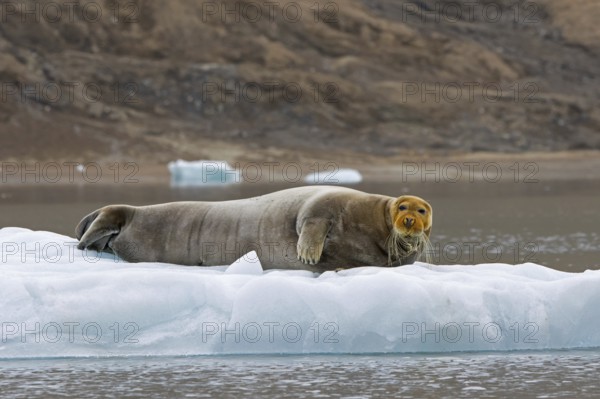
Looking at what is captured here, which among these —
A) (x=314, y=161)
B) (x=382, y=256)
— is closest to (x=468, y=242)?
(x=382, y=256)

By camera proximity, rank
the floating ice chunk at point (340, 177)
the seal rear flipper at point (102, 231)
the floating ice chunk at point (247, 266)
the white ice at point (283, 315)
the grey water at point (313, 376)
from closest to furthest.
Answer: the grey water at point (313, 376)
the white ice at point (283, 315)
the floating ice chunk at point (247, 266)
the seal rear flipper at point (102, 231)
the floating ice chunk at point (340, 177)

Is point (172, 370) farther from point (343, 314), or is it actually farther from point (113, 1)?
point (113, 1)

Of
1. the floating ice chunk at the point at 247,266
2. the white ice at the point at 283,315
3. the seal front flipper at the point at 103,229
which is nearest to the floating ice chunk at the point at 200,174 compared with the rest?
the seal front flipper at the point at 103,229

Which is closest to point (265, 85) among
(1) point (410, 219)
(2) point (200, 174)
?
(2) point (200, 174)

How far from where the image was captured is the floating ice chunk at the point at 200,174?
3858cm

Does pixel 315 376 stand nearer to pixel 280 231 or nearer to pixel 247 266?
pixel 247 266

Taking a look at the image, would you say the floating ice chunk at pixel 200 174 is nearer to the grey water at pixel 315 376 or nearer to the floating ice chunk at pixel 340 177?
the floating ice chunk at pixel 340 177

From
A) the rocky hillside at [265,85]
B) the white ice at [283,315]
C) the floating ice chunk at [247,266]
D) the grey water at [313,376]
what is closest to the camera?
the grey water at [313,376]

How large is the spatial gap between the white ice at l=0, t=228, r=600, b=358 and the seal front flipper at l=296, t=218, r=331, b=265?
73 centimetres

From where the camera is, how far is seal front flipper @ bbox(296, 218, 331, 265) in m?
9.54

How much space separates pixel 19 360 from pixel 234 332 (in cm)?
140

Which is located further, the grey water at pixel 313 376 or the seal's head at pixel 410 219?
the seal's head at pixel 410 219

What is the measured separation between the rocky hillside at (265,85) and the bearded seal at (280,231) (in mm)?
41768

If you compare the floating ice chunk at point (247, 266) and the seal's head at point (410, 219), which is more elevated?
the seal's head at point (410, 219)
